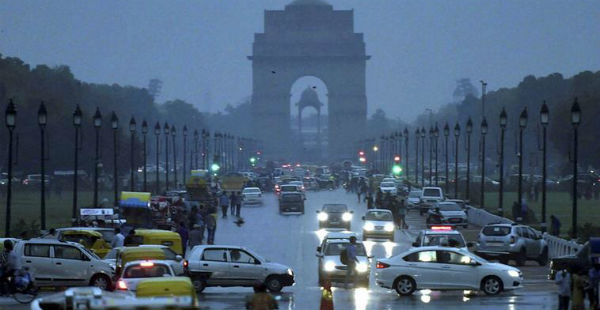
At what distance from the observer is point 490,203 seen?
250ft

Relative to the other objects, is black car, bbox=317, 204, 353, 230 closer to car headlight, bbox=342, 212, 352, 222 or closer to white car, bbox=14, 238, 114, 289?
car headlight, bbox=342, 212, 352, 222

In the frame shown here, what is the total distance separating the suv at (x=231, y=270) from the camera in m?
31.8

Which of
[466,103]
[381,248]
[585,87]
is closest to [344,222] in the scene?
[381,248]

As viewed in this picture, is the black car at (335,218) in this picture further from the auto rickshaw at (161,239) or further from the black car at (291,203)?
the auto rickshaw at (161,239)

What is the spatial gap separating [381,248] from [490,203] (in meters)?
31.1

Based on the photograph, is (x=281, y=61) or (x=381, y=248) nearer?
(x=381, y=248)

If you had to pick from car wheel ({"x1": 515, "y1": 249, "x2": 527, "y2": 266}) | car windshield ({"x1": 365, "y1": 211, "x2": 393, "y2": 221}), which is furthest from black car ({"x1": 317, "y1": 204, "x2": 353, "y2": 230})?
car wheel ({"x1": 515, "y1": 249, "x2": 527, "y2": 266})

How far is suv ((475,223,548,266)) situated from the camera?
130 ft

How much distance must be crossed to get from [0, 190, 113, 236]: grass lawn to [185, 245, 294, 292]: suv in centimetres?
1738

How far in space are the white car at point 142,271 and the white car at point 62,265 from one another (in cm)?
365

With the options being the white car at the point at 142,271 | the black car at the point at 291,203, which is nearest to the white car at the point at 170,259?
the white car at the point at 142,271

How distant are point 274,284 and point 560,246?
11.1 m

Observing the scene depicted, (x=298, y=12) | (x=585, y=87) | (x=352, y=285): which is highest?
(x=298, y=12)

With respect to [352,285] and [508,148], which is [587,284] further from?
[508,148]
